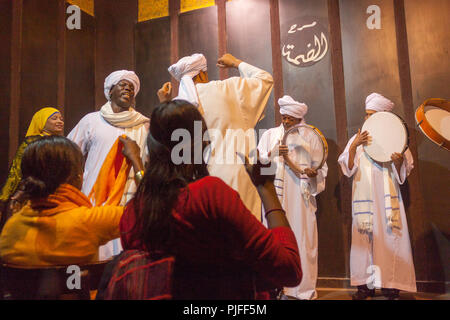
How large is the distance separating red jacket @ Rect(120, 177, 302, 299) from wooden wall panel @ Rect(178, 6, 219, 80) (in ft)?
15.7

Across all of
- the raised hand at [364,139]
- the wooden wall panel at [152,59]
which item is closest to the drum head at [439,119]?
the raised hand at [364,139]

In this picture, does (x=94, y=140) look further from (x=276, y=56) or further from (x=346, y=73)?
(x=346, y=73)

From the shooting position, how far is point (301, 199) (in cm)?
453

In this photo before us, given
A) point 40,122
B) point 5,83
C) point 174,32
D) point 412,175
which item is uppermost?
point 174,32

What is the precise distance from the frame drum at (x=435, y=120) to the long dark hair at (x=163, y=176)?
2.82 m

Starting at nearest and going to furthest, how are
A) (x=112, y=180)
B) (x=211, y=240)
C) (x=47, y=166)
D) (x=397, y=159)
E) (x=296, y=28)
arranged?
(x=211, y=240), (x=47, y=166), (x=112, y=180), (x=397, y=159), (x=296, y=28)

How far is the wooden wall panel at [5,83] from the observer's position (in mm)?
4547

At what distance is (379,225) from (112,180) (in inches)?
116

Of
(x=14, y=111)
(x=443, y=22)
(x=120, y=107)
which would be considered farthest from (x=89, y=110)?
(x=443, y=22)

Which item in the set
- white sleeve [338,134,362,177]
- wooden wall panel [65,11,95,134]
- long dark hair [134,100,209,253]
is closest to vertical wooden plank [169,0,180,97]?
wooden wall panel [65,11,95,134]

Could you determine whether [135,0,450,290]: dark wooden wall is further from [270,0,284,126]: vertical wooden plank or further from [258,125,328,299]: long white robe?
[258,125,328,299]: long white robe

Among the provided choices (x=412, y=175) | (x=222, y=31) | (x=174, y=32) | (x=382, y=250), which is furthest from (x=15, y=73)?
(x=412, y=175)

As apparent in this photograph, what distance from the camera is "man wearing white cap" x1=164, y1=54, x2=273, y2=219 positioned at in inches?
93.1
